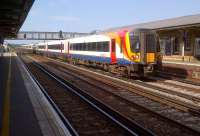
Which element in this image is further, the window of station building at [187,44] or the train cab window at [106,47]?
the window of station building at [187,44]

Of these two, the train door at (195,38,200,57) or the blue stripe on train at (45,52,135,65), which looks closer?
the blue stripe on train at (45,52,135,65)

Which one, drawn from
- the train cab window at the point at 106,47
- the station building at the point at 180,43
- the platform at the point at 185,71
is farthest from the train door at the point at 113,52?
the station building at the point at 180,43

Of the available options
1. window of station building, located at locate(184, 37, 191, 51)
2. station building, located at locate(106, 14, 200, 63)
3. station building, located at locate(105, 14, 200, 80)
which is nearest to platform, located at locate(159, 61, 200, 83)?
station building, located at locate(105, 14, 200, 80)

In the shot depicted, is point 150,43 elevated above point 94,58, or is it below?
above

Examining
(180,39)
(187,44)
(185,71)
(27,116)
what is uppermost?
(180,39)

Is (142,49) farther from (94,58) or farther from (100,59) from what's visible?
(94,58)

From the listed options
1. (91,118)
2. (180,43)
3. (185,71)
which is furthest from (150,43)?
(180,43)

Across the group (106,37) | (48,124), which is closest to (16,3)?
(106,37)

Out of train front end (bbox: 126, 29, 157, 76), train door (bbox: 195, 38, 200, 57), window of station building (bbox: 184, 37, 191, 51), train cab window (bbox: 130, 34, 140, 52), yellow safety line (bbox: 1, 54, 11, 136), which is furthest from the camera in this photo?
window of station building (bbox: 184, 37, 191, 51)

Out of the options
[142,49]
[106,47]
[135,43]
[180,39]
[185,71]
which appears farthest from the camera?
[180,39]

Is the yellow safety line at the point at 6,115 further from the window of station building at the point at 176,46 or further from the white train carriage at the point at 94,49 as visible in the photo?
the window of station building at the point at 176,46

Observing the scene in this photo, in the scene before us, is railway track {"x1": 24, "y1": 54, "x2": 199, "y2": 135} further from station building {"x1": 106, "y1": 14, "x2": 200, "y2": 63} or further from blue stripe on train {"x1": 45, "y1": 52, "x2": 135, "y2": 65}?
station building {"x1": 106, "y1": 14, "x2": 200, "y2": 63}

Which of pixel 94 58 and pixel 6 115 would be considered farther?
pixel 94 58

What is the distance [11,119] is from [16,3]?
12.9 metres
